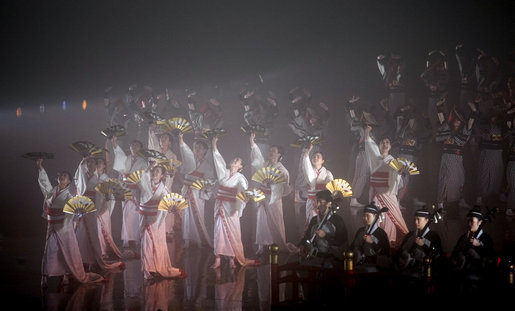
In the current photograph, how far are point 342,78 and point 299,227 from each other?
4116mm

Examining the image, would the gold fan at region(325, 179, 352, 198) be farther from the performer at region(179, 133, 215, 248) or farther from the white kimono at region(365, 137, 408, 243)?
the performer at region(179, 133, 215, 248)

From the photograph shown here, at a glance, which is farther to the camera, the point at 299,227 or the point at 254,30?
the point at 254,30

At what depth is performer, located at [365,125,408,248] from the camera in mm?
8523

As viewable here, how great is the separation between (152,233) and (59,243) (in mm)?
1146

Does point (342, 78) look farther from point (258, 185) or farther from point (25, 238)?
point (25, 238)

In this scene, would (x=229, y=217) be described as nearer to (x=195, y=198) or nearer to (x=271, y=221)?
(x=271, y=221)

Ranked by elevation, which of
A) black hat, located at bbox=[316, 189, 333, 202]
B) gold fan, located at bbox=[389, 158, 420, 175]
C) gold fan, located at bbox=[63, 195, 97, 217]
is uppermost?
gold fan, located at bbox=[389, 158, 420, 175]

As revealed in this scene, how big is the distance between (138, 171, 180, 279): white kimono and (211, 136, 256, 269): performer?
89cm

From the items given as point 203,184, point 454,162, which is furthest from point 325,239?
point 454,162

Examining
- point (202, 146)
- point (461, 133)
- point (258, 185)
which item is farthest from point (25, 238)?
point (461, 133)

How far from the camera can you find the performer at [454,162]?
9.68 meters

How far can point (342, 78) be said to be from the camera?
12.5 m

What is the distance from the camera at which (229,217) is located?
811 cm

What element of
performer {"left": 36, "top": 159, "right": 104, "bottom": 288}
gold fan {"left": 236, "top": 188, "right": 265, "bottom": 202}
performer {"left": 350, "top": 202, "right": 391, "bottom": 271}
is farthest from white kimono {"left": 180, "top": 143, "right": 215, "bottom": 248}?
performer {"left": 350, "top": 202, "right": 391, "bottom": 271}
